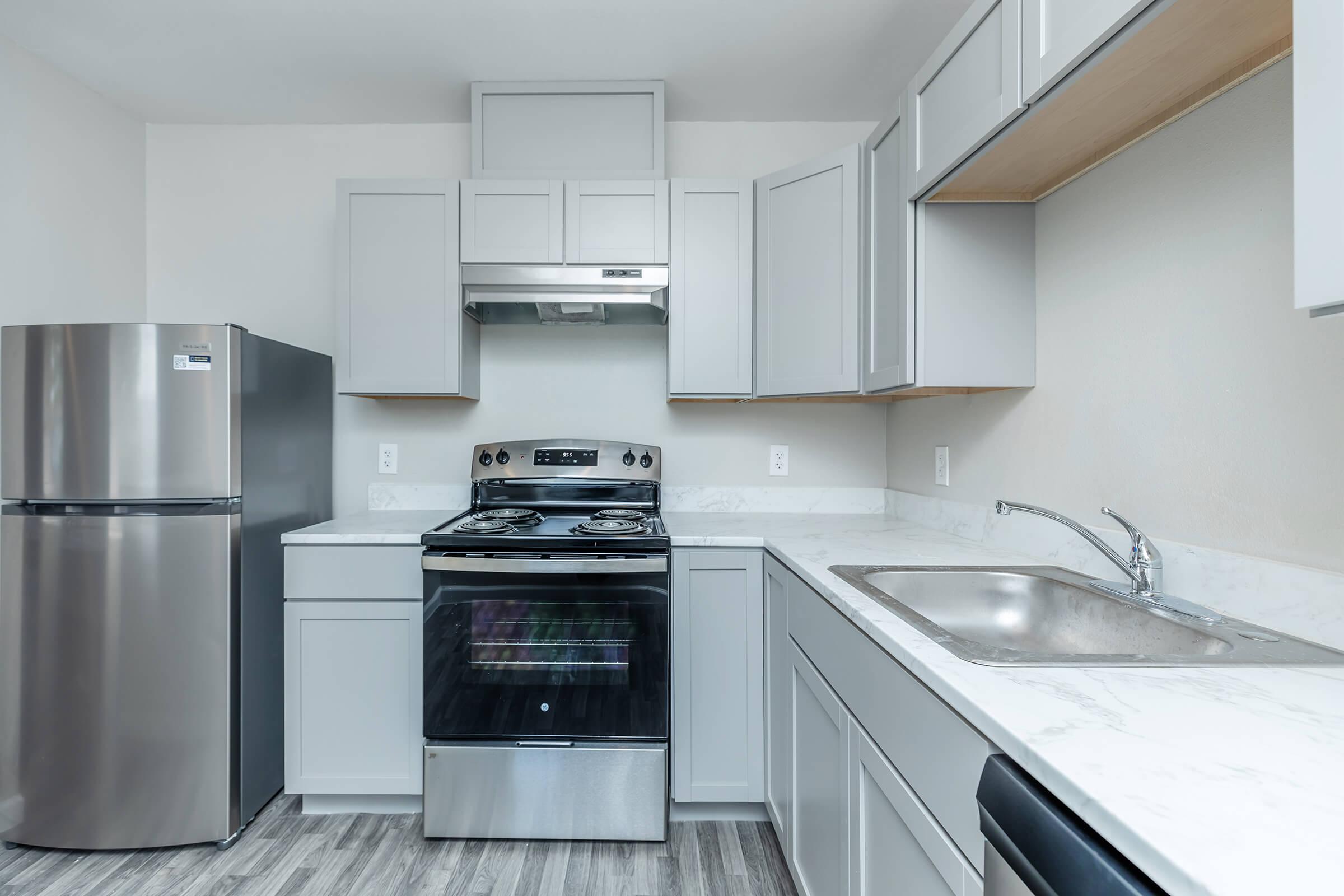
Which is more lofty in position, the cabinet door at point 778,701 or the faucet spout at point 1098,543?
the faucet spout at point 1098,543

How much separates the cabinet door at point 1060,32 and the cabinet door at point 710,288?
3.72 feet

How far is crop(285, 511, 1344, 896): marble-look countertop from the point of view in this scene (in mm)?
460

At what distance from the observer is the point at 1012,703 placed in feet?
2.34

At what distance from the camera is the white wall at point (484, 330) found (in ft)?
8.19

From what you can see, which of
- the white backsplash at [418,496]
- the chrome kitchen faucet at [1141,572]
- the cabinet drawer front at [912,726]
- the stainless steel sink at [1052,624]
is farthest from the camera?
the white backsplash at [418,496]

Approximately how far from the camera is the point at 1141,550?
1.17 m

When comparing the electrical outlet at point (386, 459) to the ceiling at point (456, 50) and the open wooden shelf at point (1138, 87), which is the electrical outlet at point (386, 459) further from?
the open wooden shelf at point (1138, 87)

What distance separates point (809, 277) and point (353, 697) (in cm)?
193

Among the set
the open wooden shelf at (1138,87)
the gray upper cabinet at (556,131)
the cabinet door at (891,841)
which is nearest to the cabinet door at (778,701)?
the cabinet door at (891,841)

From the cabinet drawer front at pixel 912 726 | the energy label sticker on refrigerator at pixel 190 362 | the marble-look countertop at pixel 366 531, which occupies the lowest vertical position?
the cabinet drawer front at pixel 912 726

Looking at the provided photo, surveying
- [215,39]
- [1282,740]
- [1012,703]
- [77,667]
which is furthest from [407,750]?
[215,39]

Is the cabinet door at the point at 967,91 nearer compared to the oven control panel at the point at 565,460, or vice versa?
the cabinet door at the point at 967,91

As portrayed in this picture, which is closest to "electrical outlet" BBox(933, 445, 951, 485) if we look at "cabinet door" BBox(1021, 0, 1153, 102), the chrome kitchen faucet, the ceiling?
the chrome kitchen faucet

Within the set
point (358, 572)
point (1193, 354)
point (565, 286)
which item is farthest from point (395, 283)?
point (1193, 354)
